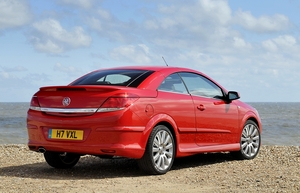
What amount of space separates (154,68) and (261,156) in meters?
3.17

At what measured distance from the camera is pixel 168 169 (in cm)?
724

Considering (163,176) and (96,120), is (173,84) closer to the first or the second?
(163,176)

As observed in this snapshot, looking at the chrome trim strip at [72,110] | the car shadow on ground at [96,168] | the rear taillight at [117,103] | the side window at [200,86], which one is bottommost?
the car shadow on ground at [96,168]

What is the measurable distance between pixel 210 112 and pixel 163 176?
1.50m

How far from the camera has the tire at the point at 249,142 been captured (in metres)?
8.92

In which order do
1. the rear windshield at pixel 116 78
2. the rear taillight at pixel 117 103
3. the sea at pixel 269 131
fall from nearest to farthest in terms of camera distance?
the rear taillight at pixel 117 103
the rear windshield at pixel 116 78
the sea at pixel 269 131

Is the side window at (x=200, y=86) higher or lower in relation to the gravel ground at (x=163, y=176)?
higher

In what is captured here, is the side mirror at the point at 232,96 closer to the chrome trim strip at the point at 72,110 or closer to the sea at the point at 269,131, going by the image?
the chrome trim strip at the point at 72,110

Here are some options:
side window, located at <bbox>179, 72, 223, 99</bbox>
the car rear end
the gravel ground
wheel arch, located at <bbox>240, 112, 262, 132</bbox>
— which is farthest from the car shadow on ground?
side window, located at <bbox>179, 72, 223, 99</bbox>

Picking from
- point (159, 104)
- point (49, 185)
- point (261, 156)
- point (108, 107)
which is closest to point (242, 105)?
point (261, 156)

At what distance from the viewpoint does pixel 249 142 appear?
9.09m

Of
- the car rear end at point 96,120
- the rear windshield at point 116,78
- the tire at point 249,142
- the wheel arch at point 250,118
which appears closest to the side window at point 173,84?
the rear windshield at point 116,78

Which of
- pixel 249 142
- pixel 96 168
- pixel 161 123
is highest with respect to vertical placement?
pixel 161 123

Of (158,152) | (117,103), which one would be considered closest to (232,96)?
(158,152)
